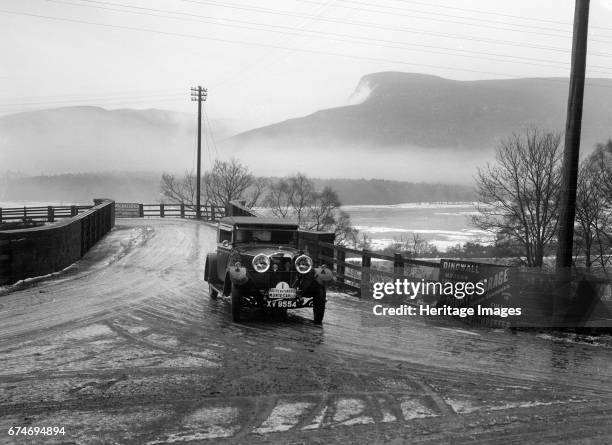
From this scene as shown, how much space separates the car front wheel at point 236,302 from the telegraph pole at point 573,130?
5.83m

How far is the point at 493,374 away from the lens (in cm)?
690

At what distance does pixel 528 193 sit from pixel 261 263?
38.6 m

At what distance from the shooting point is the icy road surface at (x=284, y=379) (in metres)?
4.98

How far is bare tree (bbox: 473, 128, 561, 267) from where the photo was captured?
137 feet

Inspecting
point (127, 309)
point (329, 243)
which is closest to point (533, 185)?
point (329, 243)

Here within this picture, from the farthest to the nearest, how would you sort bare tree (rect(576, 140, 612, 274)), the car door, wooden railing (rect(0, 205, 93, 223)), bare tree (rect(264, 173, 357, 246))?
bare tree (rect(264, 173, 357, 246))
wooden railing (rect(0, 205, 93, 223))
bare tree (rect(576, 140, 612, 274))
the car door

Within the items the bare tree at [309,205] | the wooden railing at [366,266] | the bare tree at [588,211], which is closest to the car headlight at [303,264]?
the wooden railing at [366,266]

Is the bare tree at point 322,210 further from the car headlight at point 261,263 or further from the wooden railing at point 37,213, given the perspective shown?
the car headlight at point 261,263

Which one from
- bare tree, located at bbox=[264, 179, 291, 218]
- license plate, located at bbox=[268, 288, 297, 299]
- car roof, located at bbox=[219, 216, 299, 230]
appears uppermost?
bare tree, located at bbox=[264, 179, 291, 218]

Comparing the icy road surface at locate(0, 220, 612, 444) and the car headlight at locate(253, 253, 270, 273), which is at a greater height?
the car headlight at locate(253, 253, 270, 273)

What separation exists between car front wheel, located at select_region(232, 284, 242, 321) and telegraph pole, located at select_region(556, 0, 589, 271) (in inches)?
230

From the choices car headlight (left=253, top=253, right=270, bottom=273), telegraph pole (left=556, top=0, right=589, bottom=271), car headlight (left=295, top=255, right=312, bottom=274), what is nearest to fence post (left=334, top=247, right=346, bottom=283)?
car headlight (left=295, top=255, right=312, bottom=274)

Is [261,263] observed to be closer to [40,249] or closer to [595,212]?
[40,249]

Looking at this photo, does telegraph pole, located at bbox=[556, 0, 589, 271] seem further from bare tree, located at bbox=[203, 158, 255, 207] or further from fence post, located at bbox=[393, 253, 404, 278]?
bare tree, located at bbox=[203, 158, 255, 207]
